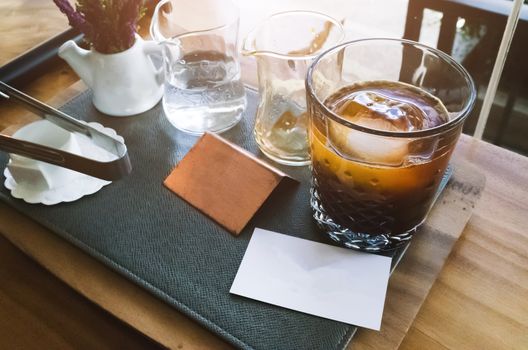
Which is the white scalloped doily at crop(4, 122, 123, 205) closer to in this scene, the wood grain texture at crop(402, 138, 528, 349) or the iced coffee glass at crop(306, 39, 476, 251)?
the iced coffee glass at crop(306, 39, 476, 251)

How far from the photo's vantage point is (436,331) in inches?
19.4

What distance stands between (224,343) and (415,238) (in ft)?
0.72

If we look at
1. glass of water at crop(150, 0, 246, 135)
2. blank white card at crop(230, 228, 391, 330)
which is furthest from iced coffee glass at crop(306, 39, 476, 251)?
glass of water at crop(150, 0, 246, 135)

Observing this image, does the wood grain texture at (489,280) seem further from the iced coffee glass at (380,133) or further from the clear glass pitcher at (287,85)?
the clear glass pitcher at (287,85)

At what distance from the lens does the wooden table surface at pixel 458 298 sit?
495 millimetres

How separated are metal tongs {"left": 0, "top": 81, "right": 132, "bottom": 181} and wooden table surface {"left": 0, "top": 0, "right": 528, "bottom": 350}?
93 mm

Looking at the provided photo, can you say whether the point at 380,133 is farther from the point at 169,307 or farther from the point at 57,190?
the point at 57,190

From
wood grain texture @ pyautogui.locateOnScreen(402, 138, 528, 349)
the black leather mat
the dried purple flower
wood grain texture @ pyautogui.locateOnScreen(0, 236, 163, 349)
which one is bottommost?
wood grain texture @ pyautogui.locateOnScreen(0, 236, 163, 349)

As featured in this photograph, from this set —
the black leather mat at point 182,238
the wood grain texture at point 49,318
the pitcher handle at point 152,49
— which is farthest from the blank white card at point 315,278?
the pitcher handle at point 152,49

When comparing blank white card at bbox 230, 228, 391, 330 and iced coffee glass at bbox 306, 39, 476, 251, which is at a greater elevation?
iced coffee glass at bbox 306, 39, 476, 251

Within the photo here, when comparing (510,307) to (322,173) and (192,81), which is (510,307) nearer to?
(322,173)

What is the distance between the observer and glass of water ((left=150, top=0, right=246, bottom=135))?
2.19ft

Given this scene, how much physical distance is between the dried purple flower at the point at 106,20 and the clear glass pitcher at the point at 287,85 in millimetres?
151

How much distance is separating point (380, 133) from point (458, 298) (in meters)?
0.19
